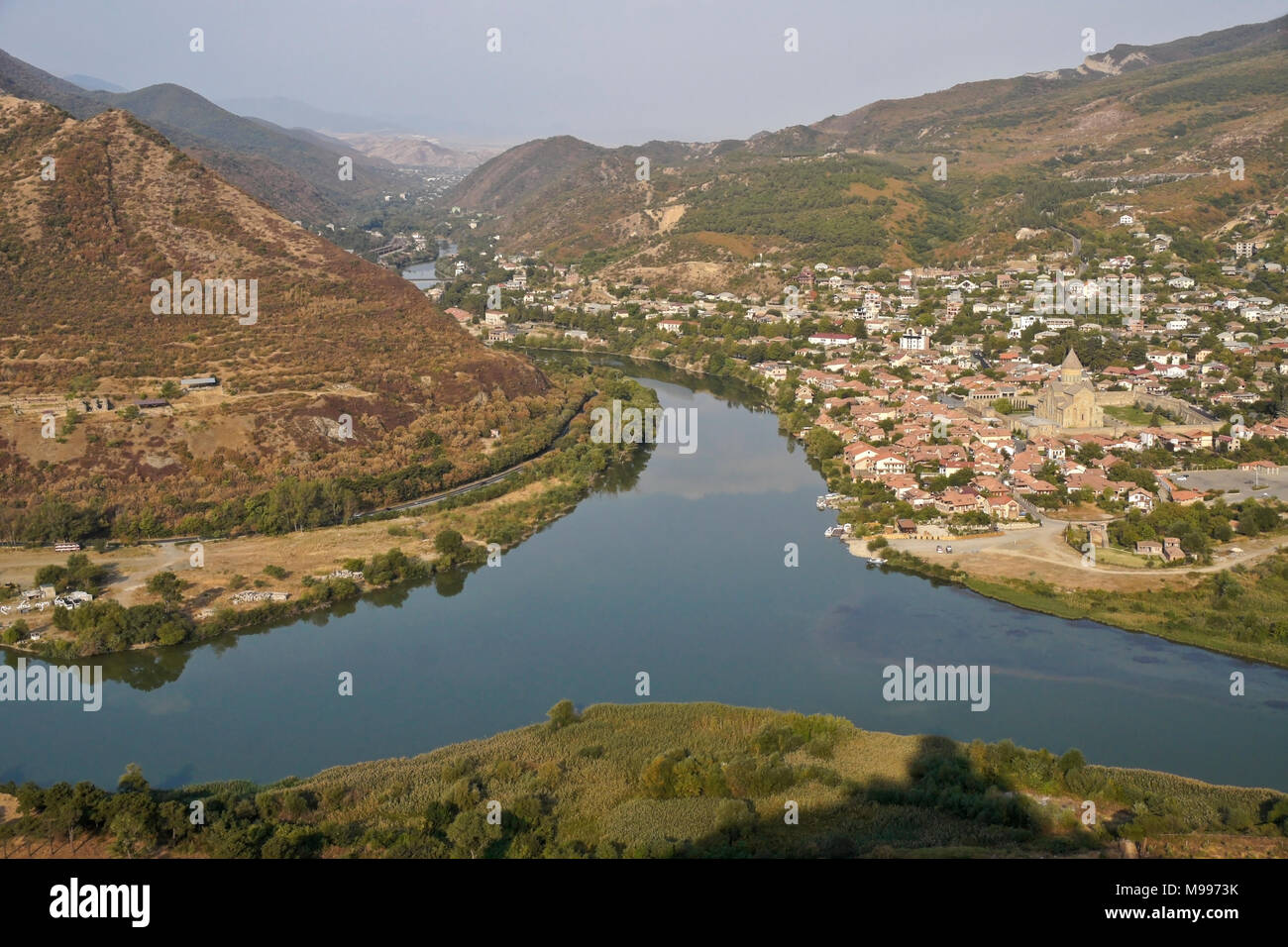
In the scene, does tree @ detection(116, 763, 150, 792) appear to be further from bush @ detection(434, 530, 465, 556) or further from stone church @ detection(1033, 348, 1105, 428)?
stone church @ detection(1033, 348, 1105, 428)

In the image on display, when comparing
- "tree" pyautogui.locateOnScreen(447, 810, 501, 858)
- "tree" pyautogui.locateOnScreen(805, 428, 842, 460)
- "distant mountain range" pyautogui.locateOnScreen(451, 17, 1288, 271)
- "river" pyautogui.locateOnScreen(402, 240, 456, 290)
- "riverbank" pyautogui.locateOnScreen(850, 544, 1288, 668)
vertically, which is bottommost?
"tree" pyautogui.locateOnScreen(447, 810, 501, 858)

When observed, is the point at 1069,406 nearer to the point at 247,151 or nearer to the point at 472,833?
the point at 472,833

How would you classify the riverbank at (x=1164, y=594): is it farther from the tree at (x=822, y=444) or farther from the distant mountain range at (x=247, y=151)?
the distant mountain range at (x=247, y=151)

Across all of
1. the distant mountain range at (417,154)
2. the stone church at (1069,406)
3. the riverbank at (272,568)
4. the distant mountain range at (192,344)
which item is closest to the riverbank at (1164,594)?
the riverbank at (272,568)

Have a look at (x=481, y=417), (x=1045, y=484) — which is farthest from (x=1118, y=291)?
(x=481, y=417)

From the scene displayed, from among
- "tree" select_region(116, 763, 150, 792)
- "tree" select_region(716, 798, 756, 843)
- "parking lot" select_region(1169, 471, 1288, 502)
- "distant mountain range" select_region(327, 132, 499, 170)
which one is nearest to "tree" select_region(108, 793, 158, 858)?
"tree" select_region(116, 763, 150, 792)

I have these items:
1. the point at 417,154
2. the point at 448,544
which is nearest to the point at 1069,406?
the point at 448,544

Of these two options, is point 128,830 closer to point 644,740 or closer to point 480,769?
point 480,769
